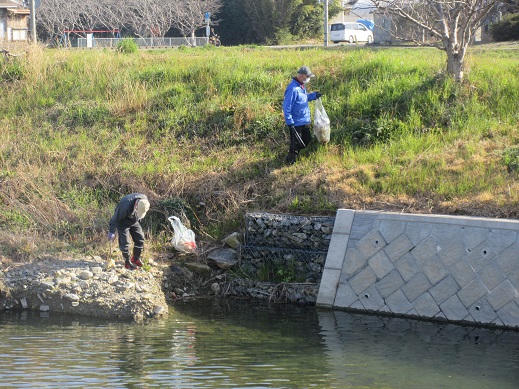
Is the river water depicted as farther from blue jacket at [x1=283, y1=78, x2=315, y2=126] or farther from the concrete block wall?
blue jacket at [x1=283, y1=78, x2=315, y2=126]

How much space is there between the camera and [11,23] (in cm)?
4250

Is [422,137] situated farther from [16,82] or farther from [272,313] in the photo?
[16,82]

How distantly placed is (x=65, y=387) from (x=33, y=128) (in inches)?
419

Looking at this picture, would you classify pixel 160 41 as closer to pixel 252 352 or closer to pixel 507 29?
pixel 507 29

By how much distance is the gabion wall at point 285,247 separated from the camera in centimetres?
1230

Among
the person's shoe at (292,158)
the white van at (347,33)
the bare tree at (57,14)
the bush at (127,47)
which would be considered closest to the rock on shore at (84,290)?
the person's shoe at (292,158)

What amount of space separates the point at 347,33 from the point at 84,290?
35575mm

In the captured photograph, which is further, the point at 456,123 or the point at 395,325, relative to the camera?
the point at 456,123

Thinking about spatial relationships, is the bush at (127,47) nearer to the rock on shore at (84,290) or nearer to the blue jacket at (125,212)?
the rock on shore at (84,290)

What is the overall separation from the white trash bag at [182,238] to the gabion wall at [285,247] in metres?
0.87

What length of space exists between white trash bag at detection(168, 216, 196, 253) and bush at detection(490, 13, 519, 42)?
2308cm

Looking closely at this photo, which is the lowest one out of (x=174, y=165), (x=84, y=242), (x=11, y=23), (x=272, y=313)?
(x=272, y=313)

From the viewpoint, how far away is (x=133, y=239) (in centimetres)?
1178

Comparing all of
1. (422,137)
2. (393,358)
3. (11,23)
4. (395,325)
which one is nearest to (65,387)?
(393,358)
